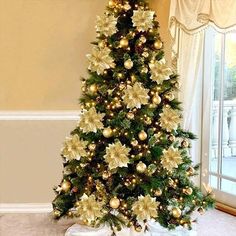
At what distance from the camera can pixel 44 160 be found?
4027 millimetres

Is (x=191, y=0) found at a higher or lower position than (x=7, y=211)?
higher

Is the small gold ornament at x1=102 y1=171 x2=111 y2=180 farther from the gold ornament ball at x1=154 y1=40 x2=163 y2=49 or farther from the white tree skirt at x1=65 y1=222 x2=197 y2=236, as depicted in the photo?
the gold ornament ball at x1=154 y1=40 x2=163 y2=49

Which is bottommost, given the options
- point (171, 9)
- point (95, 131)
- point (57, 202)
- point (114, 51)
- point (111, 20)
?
point (57, 202)

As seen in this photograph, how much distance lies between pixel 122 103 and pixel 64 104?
1297 millimetres

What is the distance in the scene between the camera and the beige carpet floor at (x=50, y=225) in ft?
11.3

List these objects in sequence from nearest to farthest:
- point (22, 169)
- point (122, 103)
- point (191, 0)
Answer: point (122, 103) → point (191, 0) → point (22, 169)

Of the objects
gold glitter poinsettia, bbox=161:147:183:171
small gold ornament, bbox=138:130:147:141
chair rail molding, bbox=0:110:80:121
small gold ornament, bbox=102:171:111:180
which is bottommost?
small gold ornament, bbox=102:171:111:180

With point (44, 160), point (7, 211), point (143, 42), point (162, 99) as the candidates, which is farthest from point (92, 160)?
point (7, 211)

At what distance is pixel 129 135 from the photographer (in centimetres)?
285

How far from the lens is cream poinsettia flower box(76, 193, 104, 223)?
2.82 meters

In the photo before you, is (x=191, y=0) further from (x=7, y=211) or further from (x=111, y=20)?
(x=7, y=211)

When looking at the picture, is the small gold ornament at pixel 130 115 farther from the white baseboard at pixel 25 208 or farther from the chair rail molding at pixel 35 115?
the white baseboard at pixel 25 208

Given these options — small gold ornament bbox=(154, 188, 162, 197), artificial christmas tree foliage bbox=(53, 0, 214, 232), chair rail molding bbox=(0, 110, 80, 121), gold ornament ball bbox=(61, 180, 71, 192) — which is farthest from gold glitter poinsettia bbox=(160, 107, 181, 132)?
chair rail molding bbox=(0, 110, 80, 121)

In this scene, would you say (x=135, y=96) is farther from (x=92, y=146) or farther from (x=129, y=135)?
(x=92, y=146)
